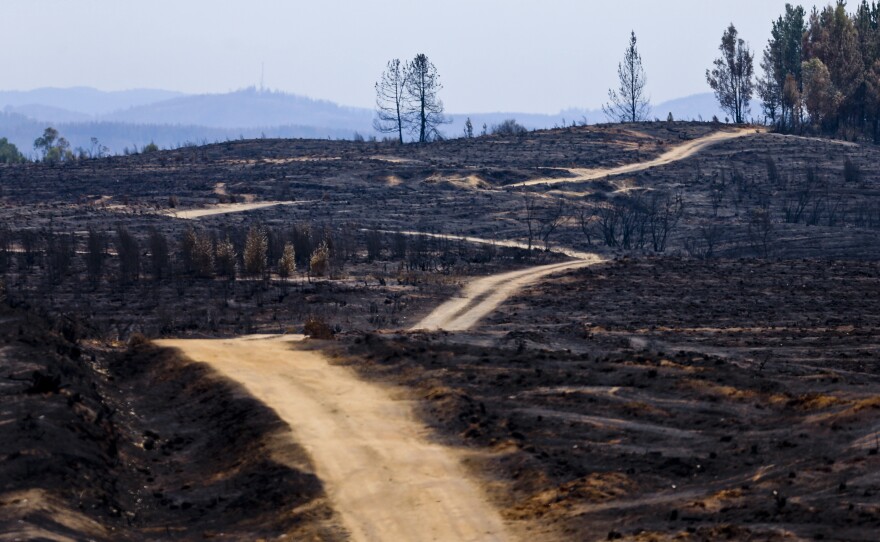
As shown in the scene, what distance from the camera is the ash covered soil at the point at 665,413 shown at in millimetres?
16078

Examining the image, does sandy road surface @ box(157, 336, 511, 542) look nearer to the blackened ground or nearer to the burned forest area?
the burned forest area

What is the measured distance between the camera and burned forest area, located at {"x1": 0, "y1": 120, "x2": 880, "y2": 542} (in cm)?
1711

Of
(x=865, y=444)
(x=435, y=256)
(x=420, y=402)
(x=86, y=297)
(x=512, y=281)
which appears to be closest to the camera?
(x=865, y=444)

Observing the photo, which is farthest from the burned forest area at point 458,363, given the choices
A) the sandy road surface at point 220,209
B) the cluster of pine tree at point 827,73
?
the cluster of pine tree at point 827,73

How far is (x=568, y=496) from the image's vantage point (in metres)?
17.4

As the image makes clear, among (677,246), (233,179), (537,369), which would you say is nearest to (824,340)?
(537,369)

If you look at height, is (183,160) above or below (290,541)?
above

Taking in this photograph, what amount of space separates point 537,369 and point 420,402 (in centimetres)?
298

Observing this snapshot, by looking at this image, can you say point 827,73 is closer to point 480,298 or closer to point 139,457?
point 480,298

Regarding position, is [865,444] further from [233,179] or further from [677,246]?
[233,179]

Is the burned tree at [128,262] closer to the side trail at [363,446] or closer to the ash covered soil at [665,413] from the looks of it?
the side trail at [363,446]

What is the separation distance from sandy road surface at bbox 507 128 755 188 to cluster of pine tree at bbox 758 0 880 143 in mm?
6734

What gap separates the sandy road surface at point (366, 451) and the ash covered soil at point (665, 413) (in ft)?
1.93

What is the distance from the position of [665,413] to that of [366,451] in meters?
5.24
